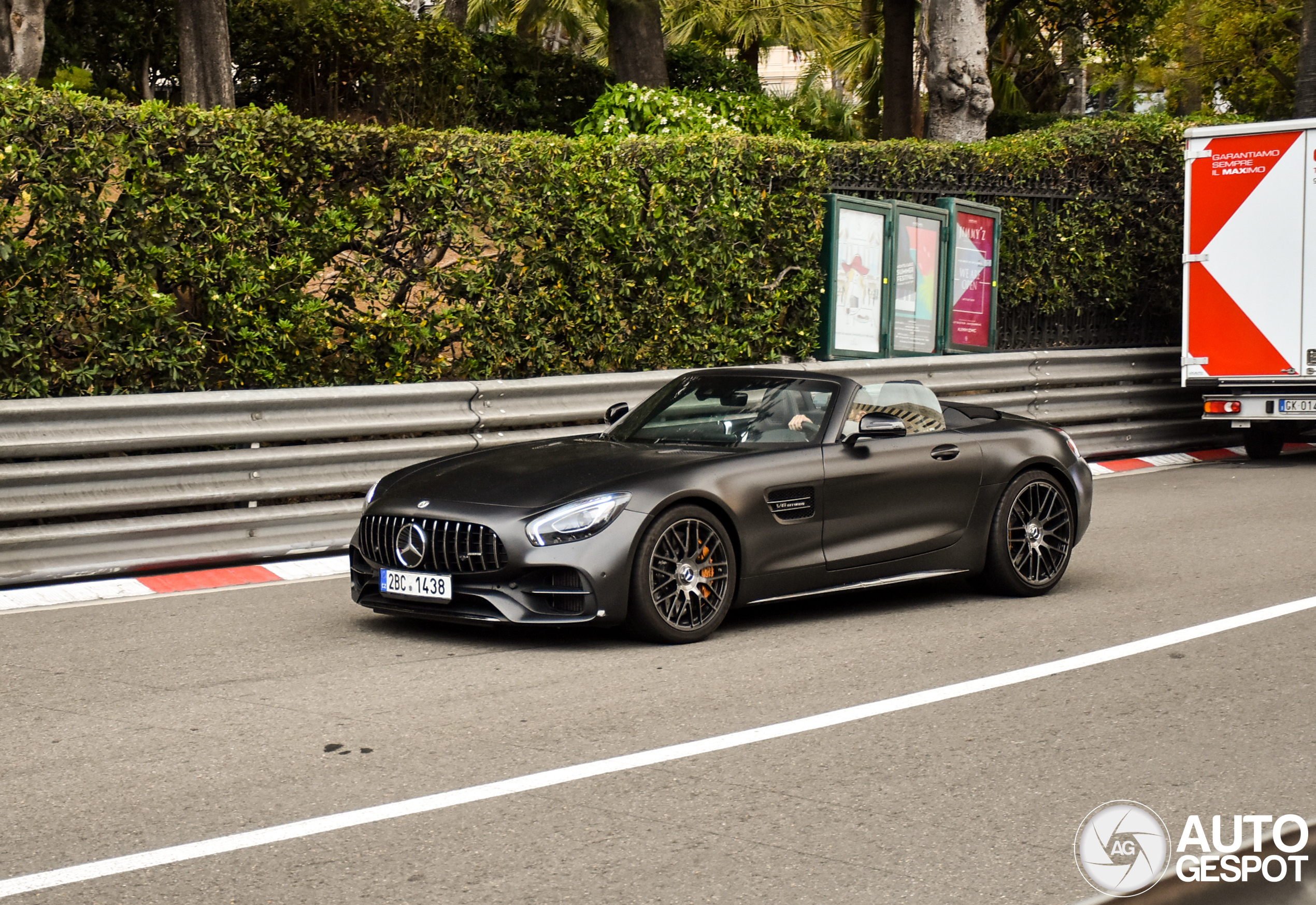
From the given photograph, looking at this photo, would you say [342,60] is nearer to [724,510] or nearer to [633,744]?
[724,510]

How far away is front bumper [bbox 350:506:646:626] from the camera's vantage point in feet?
21.8

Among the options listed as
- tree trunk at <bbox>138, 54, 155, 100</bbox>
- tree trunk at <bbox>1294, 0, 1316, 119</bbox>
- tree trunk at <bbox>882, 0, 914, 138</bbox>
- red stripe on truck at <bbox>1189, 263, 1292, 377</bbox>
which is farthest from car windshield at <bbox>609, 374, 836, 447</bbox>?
tree trunk at <bbox>882, 0, 914, 138</bbox>

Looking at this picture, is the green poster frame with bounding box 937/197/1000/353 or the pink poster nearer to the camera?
the green poster frame with bounding box 937/197/1000/353

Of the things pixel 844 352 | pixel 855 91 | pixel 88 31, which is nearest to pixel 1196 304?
pixel 844 352

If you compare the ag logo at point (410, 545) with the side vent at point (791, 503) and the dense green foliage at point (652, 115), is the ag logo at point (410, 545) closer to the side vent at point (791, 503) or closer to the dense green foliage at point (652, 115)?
the side vent at point (791, 503)

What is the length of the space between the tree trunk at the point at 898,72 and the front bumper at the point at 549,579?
1789 cm

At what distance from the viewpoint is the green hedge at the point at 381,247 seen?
30.1ft

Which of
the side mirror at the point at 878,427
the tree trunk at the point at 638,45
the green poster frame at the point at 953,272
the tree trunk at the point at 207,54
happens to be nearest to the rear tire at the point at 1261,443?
the green poster frame at the point at 953,272

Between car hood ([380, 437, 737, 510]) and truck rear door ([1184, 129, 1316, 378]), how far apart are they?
9593mm

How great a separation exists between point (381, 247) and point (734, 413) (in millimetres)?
3905

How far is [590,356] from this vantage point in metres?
12.2

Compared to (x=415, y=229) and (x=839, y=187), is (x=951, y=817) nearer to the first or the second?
(x=415, y=229)

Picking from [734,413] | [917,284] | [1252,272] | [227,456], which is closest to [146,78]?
[917,284]

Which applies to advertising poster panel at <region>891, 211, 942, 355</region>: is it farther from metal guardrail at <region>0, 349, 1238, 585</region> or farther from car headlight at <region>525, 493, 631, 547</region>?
car headlight at <region>525, 493, 631, 547</region>
